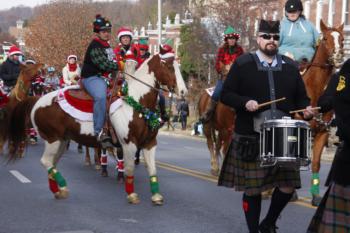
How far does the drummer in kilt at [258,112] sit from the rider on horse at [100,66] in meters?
3.62

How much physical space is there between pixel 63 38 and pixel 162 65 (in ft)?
165

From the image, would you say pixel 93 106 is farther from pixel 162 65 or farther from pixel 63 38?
pixel 63 38

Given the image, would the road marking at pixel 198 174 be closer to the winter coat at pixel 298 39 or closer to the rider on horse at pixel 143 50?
the winter coat at pixel 298 39

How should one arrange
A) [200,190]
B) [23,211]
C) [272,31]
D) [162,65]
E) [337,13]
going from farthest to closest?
[337,13] < [200,190] < [162,65] < [23,211] < [272,31]

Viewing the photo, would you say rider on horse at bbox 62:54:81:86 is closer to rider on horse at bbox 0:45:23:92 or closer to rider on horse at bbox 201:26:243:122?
rider on horse at bbox 0:45:23:92

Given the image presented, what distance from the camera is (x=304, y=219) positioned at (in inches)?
372

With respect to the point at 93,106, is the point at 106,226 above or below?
below

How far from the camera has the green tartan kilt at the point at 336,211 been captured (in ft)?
19.1

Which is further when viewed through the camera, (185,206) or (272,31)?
(185,206)

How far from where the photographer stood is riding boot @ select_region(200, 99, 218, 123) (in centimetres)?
1375

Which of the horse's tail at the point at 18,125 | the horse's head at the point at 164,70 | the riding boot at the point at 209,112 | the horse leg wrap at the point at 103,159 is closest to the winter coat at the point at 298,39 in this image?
the horse's head at the point at 164,70

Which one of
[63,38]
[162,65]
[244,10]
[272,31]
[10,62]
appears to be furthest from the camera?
[63,38]

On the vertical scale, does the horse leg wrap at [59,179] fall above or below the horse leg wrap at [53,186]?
above

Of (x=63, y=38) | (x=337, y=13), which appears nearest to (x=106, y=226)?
(x=337, y=13)
